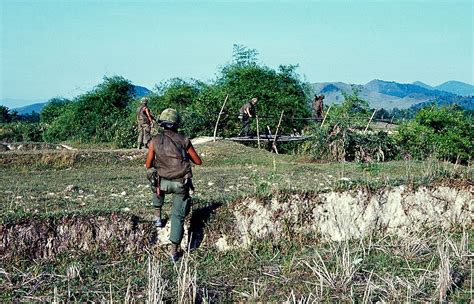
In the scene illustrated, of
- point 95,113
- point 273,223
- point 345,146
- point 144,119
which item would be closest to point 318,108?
point 345,146

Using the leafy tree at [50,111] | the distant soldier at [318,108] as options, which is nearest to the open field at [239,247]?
the distant soldier at [318,108]

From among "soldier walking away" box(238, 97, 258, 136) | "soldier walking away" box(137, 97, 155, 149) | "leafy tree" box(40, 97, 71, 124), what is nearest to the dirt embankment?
"soldier walking away" box(137, 97, 155, 149)

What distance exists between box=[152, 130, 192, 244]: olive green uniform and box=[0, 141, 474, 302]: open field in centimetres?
55

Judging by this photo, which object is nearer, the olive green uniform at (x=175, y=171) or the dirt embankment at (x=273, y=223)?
the olive green uniform at (x=175, y=171)

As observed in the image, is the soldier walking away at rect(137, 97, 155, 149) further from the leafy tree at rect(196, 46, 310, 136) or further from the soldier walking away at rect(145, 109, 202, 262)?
the soldier walking away at rect(145, 109, 202, 262)

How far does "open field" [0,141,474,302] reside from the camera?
712 centimetres

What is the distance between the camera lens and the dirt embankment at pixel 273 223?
8.19m

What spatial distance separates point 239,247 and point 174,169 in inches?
69.6

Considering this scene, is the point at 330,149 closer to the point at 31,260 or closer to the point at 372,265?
the point at 372,265

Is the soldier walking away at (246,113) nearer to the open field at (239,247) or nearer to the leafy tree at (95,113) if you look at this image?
the leafy tree at (95,113)

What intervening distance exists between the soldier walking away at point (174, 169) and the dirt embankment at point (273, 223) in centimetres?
61

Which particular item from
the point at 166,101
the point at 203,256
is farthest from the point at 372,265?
the point at 166,101

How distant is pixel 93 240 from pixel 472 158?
59.0 ft

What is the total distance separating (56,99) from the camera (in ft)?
178
